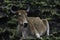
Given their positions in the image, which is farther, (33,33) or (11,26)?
(11,26)

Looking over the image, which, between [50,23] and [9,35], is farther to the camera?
[50,23]

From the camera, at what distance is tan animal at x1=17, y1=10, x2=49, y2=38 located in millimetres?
12055

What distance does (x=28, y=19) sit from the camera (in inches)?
489

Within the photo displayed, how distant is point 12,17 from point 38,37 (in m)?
2.59

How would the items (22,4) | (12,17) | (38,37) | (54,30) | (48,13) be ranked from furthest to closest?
(22,4) → (48,13) → (12,17) → (54,30) → (38,37)

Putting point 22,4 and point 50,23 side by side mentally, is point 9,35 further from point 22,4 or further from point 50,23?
point 22,4

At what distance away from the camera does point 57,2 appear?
1681 centimetres

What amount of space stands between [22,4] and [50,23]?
2.70 meters

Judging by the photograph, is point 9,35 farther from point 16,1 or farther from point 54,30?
point 16,1

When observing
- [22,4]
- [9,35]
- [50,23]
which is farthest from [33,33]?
[22,4]

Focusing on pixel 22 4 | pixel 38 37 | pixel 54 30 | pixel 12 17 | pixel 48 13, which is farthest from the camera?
pixel 22 4

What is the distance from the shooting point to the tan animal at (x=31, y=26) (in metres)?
12.1

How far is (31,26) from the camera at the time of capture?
12383 millimetres

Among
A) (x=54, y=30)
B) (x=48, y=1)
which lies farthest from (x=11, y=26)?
(x=48, y=1)
